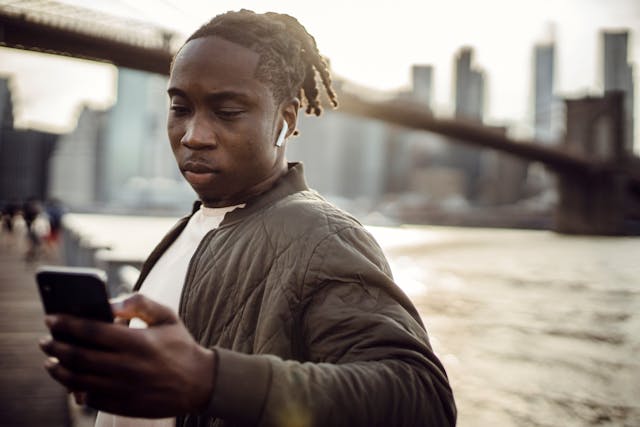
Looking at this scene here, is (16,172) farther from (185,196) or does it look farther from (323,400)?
(323,400)

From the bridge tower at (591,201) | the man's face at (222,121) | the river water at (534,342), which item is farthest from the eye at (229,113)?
the bridge tower at (591,201)

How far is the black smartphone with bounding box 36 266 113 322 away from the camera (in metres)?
0.67

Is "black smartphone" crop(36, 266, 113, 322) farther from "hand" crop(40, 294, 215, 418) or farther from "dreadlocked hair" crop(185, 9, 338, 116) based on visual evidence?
"dreadlocked hair" crop(185, 9, 338, 116)

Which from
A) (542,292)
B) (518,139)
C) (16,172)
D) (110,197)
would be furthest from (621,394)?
(16,172)

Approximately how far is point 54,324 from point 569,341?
6.05 metres

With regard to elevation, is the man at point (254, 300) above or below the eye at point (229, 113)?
below

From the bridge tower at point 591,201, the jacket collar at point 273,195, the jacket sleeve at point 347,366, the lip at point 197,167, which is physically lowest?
the bridge tower at point 591,201

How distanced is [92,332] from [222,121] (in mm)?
523

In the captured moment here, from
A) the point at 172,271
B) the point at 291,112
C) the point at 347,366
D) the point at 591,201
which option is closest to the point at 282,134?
the point at 291,112

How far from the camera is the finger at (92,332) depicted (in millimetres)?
639

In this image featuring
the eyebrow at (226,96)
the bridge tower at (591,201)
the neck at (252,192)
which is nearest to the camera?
the eyebrow at (226,96)

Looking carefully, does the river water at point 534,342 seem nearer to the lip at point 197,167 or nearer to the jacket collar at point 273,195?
the jacket collar at point 273,195

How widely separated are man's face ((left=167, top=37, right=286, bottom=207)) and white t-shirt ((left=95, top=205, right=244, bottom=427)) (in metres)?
0.07

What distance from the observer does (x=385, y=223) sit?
1873 inches
